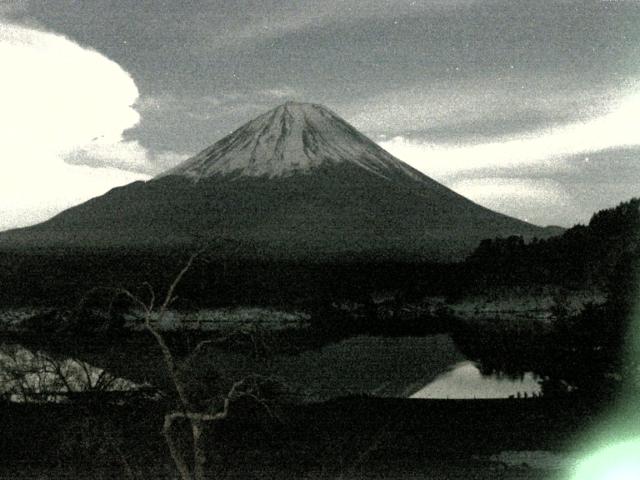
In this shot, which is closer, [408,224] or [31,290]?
[31,290]

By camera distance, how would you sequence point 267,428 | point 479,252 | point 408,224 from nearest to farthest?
point 267,428 → point 479,252 → point 408,224

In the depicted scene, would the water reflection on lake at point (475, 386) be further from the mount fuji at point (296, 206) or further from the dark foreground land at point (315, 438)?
the mount fuji at point (296, 206)

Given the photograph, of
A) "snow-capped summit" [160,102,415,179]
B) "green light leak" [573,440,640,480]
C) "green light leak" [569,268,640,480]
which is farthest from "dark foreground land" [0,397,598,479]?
"snow-capped summit" [160,102,415,179]

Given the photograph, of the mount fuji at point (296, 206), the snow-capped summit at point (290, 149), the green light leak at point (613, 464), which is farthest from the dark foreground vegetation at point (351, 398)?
the snow-capped summit at point (290, 149)

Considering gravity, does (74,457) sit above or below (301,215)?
below

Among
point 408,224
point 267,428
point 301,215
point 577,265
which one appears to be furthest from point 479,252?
point 301,215

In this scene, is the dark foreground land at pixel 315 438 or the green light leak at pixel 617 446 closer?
the green light leak at pixel 617 446

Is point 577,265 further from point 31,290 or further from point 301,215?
point 301,215

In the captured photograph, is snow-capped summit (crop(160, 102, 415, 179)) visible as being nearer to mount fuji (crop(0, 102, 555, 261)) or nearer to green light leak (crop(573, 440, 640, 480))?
mount fuji (crop(0, 102, 555, 261))
